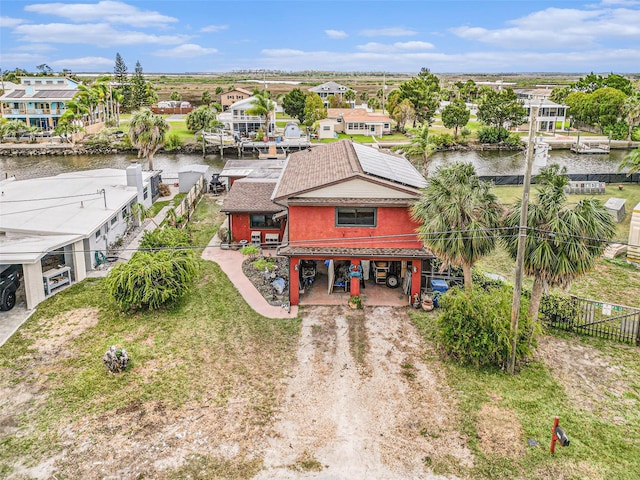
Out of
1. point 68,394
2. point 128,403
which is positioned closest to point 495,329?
point 128,403

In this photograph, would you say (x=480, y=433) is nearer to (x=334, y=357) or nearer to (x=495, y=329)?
(x=495, y=329)

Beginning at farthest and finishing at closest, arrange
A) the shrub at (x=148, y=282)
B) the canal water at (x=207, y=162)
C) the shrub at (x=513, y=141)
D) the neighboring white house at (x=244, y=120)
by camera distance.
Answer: the neighboring white house at (x=244, y=120), the shrub at (x=513, y=141), the canal water at (x=207, y=162), the shrub at (x=148, y=282)

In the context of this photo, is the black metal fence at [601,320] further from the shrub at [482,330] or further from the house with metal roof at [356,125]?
the house with metal roof at [356,125]

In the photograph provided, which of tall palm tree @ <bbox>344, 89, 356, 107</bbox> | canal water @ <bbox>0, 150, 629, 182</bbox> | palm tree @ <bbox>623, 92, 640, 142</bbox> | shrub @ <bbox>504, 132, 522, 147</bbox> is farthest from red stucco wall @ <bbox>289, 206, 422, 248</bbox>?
tall palm tree @ <bbox>344, 89, 356, 107</bbox>

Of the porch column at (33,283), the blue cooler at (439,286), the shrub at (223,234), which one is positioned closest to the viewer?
the porch column at (33,283)

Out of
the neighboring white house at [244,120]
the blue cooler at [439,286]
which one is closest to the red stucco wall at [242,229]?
the blue cooler at [439,286]

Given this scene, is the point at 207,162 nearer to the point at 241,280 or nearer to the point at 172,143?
the point at 172,143

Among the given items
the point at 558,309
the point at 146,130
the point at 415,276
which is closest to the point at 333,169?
the point at 415,276

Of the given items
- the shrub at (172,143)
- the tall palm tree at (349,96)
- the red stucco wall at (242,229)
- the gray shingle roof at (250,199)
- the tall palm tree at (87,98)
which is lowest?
the red stucco wall at (242,229)
